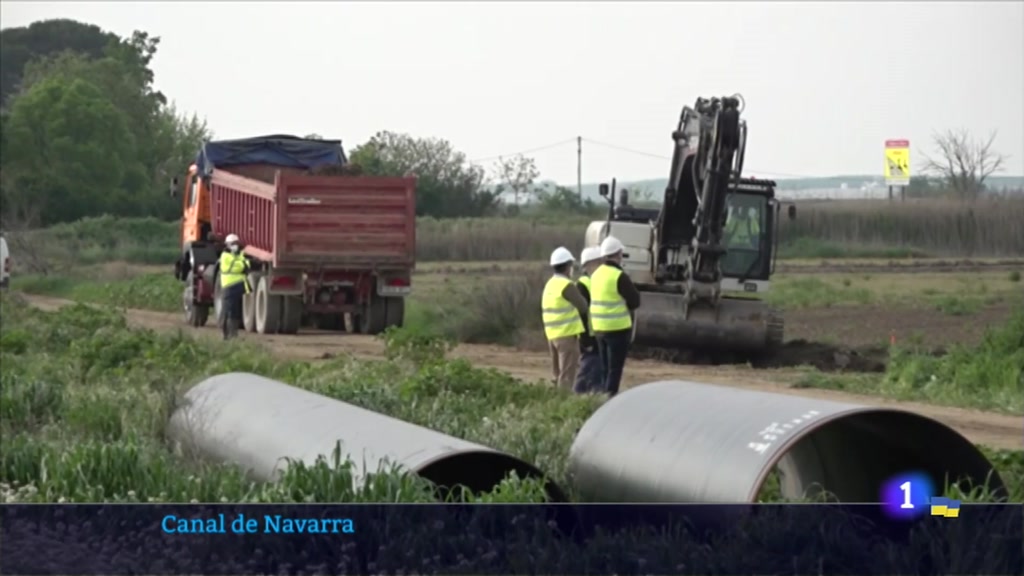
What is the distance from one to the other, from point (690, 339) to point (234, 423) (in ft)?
42.5

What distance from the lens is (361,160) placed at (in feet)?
153

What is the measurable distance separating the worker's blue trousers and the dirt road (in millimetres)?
2850

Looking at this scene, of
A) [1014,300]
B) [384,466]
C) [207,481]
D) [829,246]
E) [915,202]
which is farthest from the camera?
[829,246]

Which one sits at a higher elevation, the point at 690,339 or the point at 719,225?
the point at 719,225

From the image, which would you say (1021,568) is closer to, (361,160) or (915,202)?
(915,202)

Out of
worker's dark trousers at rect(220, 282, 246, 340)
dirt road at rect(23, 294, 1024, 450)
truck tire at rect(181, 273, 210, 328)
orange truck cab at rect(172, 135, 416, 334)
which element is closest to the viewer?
dirt road at rect(23, 294, 1024, 450)

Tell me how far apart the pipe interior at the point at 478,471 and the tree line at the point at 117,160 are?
37.8 metres

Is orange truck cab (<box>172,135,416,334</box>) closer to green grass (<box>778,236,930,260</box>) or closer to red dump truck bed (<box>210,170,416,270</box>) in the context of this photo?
red dump truck bed (<box>210,170,416,270</box>)

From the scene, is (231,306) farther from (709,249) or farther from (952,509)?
(952,509)

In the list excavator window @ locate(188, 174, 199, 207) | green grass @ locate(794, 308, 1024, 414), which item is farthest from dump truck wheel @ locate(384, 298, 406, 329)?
green grass @ locate(794, 308, 1024, 414)

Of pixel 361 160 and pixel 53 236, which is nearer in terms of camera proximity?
pixel 361 160

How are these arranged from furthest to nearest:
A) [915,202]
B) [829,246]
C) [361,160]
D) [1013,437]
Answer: [361,160], [829,246], [915,202], [1013,437]

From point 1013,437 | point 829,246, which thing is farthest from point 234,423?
point 829,246

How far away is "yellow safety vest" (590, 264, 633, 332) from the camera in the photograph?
50.7ft
